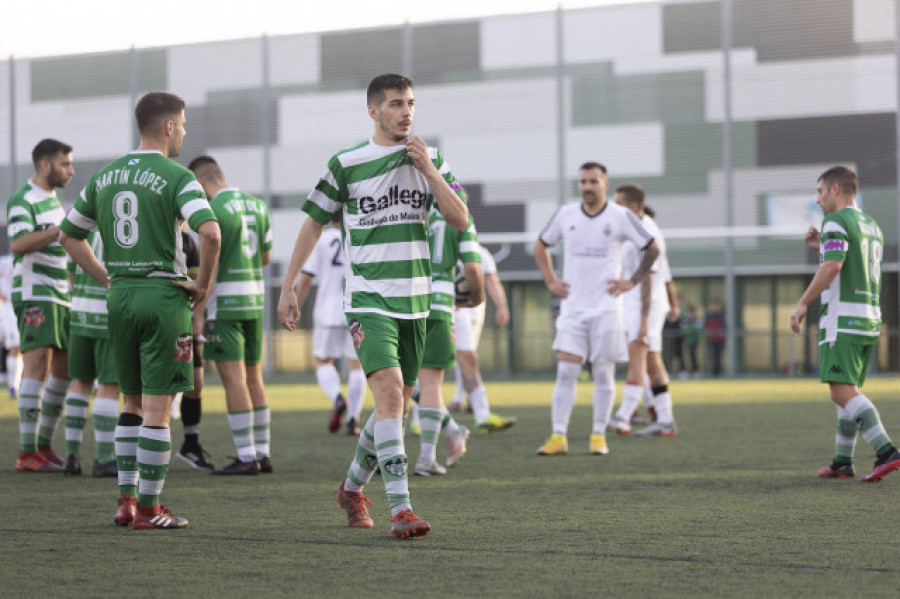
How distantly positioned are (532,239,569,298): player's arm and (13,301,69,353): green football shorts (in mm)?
3613

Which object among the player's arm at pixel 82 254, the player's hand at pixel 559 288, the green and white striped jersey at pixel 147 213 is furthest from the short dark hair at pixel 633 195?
the green and white striped jersey at pixel 147 213

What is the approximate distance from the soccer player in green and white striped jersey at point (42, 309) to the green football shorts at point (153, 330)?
3.00m

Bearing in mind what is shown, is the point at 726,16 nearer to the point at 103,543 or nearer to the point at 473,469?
the point at 473,469

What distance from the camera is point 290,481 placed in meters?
8.30

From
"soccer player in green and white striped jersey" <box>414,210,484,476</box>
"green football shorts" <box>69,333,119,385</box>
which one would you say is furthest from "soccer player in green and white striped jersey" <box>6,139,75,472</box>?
"soccer player in green and white striped jersey" <box>414,210,484,476</box>

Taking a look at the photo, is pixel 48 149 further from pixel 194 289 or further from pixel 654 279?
pixel 654 279

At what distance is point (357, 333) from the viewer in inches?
233

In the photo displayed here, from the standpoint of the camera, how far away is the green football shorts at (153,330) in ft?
19.9

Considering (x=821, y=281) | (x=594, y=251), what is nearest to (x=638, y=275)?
(x=594, y=251)

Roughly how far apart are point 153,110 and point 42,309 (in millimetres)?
3318

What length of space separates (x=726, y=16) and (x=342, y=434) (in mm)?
20890

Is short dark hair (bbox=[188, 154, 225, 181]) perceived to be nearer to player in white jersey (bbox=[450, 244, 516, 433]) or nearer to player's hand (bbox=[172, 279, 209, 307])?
player's hand (bbox=[172, 279, 209, 307])

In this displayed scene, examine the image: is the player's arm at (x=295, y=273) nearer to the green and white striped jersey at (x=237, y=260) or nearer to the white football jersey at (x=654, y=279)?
the green and white striped jersey at (x=237, y=260)

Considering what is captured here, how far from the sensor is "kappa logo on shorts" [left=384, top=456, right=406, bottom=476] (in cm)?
579
